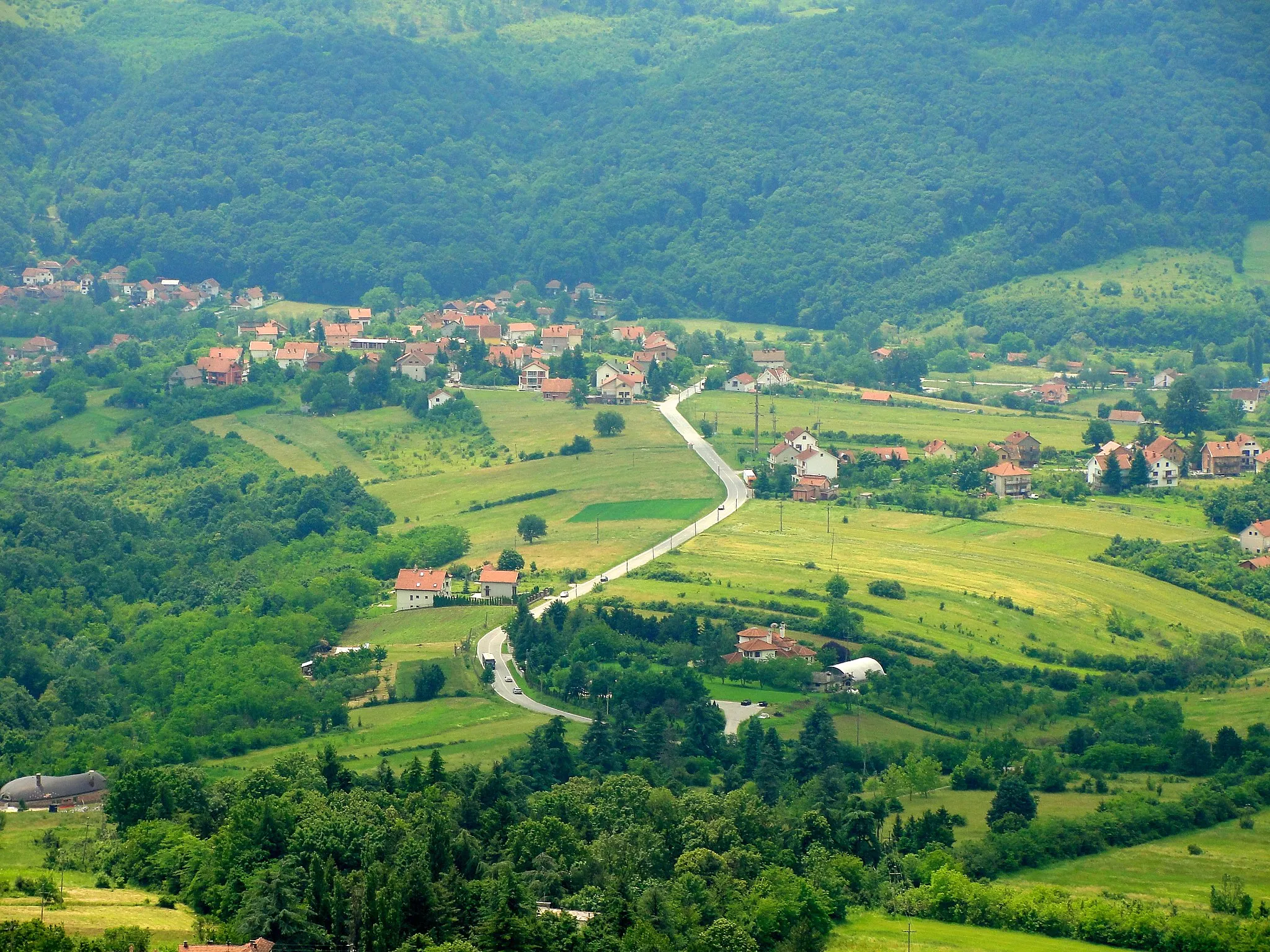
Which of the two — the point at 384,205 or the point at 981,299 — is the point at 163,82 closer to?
the point at 384,205

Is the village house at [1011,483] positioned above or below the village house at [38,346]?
below

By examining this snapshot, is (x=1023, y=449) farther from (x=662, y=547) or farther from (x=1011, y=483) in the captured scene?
(x=662, y=547)

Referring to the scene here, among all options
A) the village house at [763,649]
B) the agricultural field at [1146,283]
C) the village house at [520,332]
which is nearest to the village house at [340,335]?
the village house at [520,332]

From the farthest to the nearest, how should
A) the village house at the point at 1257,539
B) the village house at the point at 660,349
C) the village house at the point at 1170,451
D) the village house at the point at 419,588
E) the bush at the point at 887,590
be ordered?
the village house at the point at 660,349 → the village house at the point at 1170,451 → the village house at the point at 1257,539 → the village house at the point at 419,588 → the bush at the point at 887,590

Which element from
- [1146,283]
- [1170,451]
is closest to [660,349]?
[1170,451]

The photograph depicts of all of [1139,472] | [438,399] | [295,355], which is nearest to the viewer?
[1139,472]

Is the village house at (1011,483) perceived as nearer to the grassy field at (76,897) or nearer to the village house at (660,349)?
the village house at (660,349)

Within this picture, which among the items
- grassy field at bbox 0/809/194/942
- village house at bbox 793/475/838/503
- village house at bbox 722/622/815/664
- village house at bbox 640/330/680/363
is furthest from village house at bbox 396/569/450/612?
village house at bbox 640/330/680/363

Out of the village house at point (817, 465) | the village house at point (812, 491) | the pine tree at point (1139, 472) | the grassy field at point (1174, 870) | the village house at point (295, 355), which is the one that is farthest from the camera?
the village house at point (295, 355)
